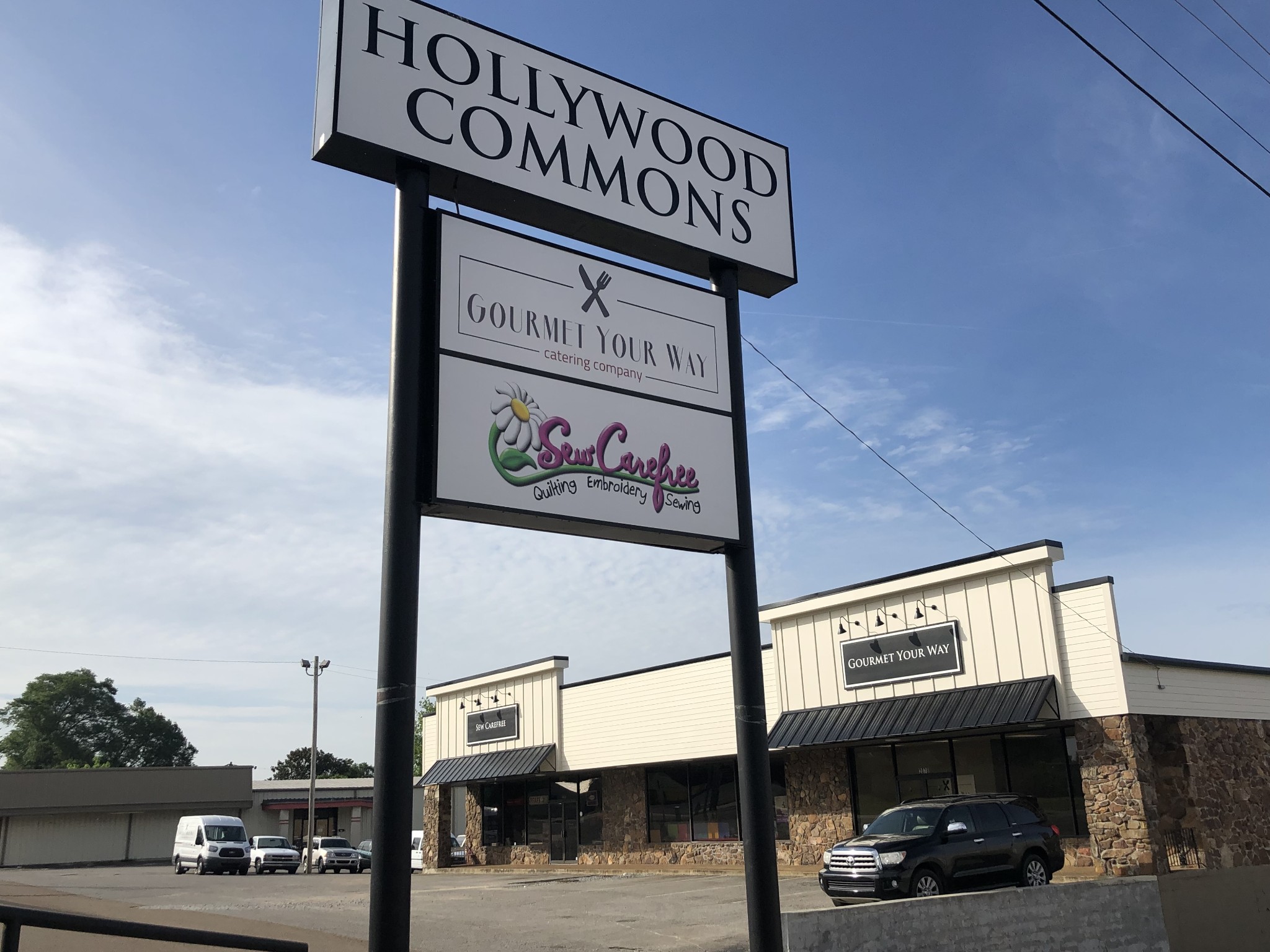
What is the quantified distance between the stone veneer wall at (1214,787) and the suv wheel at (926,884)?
6.55m

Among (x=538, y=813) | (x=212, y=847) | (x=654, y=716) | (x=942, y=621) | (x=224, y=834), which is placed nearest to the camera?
(x=942, y=621)

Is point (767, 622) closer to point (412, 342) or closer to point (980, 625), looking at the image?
point (980, 625)

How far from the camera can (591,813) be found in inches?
1283

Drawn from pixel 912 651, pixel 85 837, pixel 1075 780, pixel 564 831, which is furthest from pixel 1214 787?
pixel 85 837

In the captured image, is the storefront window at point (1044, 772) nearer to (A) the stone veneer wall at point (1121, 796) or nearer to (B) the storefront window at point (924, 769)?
(A) the stone veneer wall at point (1121, 796)

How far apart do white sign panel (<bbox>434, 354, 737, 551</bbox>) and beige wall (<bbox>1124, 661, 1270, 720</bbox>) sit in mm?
13717

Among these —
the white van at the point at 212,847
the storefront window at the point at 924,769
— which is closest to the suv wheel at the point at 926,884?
the storefront window at the point at 924,769

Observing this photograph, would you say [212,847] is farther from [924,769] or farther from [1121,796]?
[1121,796]

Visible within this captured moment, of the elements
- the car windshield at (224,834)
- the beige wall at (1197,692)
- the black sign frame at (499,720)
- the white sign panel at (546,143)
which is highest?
the white sign panel at (546,143)

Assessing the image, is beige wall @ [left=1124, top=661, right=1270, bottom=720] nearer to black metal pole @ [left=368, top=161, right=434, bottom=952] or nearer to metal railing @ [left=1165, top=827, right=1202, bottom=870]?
metal railing @ [left=1165, top=827, right=1202, bottom=870]

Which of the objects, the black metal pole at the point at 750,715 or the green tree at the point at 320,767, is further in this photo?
the green tree at the point at 320,767

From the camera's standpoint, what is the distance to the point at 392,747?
6.84 m

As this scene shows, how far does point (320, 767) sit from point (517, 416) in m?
96.1

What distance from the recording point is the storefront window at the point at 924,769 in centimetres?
2344
